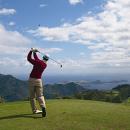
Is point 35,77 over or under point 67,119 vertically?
over

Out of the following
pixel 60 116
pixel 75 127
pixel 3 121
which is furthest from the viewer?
pixel 60 116

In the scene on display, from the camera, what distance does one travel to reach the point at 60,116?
1756 cm

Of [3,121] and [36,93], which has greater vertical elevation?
[36,93]

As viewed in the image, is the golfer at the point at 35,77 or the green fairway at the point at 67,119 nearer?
the green fairway at the point at 67,119

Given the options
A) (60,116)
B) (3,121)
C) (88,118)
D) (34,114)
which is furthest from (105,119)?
(3,121)

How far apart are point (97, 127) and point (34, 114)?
410cm

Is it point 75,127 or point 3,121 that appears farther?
point 3,121

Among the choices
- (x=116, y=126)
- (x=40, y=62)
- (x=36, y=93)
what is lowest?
(x=116, y=126)

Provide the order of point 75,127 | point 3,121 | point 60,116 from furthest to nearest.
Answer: point 60,116, point 3,121, point 75,127

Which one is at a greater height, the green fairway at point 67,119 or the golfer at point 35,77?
the golfer at point 35,77

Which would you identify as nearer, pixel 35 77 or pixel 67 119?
pixel 67 119

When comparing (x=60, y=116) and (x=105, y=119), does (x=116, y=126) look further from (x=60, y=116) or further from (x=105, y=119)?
(x=60, y=116)

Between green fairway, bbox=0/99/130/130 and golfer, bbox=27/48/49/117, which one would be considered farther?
golfer, bbox=27/48/49/117

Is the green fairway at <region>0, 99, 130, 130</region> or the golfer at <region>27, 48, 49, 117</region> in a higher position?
the golfer at <region>27, 48, 49, 117</region>
